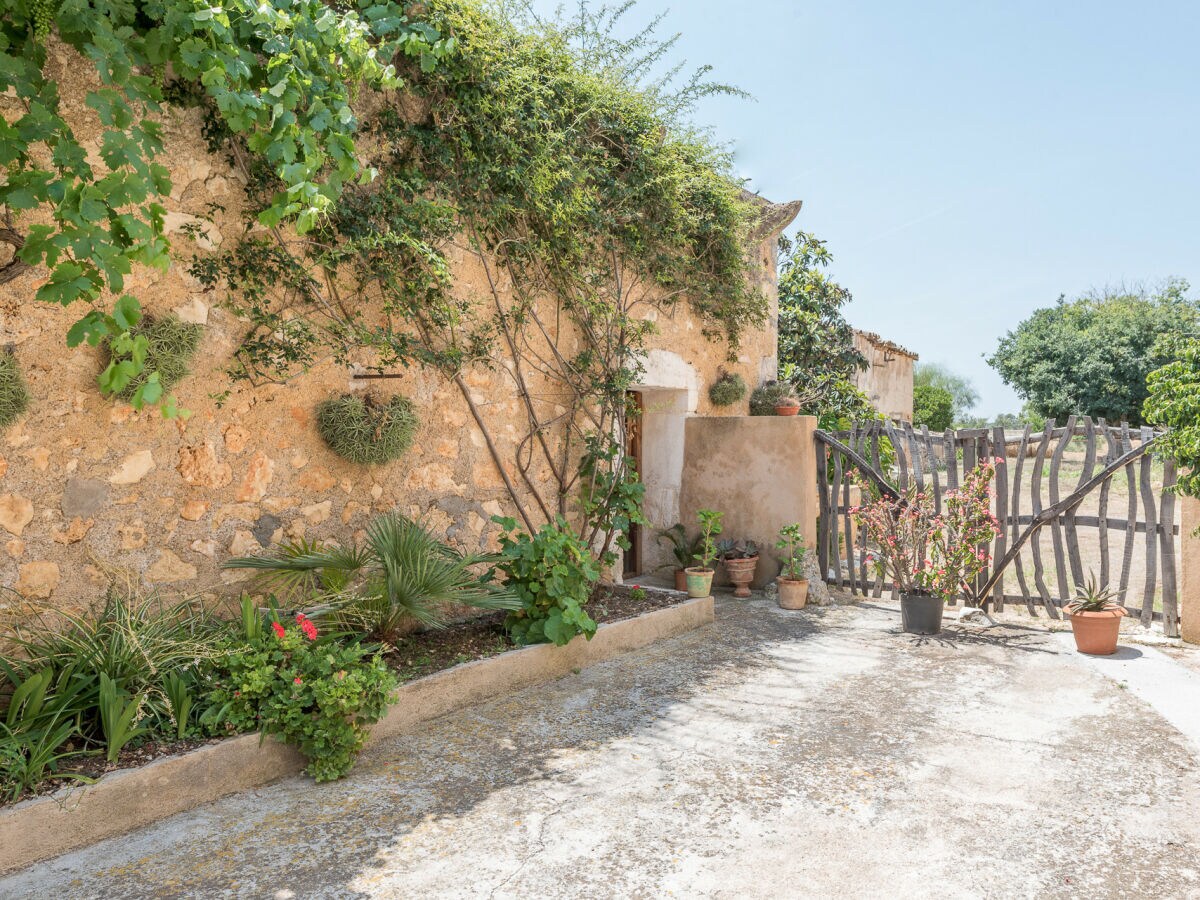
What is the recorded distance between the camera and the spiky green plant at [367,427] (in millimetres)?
3998

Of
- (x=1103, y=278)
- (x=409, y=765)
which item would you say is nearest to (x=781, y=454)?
(x=409, y=765)

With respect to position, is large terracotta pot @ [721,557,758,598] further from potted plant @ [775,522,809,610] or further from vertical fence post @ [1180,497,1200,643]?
vertical fence post @ [1180,497,1200,643]

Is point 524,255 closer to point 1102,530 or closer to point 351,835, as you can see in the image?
point 351,835

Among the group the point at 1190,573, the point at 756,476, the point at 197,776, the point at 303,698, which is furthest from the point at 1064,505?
the point at 197,776

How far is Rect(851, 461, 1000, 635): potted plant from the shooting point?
5.21m

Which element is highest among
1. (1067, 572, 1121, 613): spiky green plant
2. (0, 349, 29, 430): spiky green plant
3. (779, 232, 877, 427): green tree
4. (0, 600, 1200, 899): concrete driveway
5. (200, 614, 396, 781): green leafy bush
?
(779, 232, 877, 427): green tree

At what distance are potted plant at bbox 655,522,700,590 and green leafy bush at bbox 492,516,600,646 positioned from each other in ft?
7.69

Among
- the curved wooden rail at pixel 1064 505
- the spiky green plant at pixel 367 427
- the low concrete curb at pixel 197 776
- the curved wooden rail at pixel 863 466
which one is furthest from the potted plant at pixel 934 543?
the spiky green plant at pixel 367 427

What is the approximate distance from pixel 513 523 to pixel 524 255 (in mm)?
1998

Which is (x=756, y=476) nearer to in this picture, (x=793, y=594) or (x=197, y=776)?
(x=793, y=594)

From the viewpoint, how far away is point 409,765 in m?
2.94

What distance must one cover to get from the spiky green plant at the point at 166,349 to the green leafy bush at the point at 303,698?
125 cm

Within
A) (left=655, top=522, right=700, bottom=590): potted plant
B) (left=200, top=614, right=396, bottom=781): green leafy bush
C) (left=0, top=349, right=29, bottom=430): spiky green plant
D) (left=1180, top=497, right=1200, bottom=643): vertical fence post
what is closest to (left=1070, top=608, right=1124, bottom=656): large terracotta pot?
(left=1180, top=497, right=1200, bottom=643): vertical fence post

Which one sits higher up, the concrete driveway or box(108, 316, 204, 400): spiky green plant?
box(108, 316, 204, 400): spiky green plant
